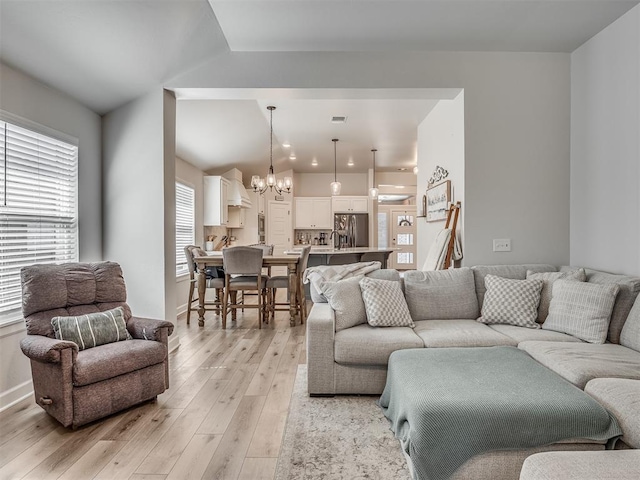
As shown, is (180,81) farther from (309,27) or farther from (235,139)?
(235,139)

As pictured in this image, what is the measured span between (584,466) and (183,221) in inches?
232

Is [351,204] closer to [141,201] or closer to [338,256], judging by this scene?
[338,256]

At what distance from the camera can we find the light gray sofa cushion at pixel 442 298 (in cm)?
320

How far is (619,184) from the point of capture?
3037mm

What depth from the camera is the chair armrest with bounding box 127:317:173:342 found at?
107 inches

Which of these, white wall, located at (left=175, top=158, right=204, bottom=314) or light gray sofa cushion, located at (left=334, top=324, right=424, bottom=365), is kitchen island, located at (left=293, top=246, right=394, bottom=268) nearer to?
white wall, located at (left=175, top=158, right=204, bottom=314)

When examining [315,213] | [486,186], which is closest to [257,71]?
[486,186]

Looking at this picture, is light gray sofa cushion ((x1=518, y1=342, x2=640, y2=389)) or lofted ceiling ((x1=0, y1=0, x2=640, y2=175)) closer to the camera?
light gray sofa cushion ((x1=518, y1=342, x2=640, y2=389))

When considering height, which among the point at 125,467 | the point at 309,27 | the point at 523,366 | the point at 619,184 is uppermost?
the point at 309,27

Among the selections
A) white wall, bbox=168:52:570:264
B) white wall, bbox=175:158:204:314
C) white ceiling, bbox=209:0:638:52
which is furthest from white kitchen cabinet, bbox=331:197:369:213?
white ceiling, bbox=209:0:638:52

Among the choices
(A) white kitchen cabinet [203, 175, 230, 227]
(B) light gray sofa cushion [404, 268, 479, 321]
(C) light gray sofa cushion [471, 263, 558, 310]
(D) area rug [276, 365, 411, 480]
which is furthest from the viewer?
(A) white kitchen cabinet [203, 175, 230, 227]

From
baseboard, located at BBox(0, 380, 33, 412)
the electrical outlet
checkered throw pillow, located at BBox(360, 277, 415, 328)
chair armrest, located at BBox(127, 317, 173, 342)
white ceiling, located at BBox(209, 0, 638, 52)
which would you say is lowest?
baseboard, located at BBox(0, 380, 33, 412)

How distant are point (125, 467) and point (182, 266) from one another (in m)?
4.49

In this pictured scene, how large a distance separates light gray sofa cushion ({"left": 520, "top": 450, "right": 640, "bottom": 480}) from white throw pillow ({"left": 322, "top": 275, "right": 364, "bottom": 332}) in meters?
1.61
